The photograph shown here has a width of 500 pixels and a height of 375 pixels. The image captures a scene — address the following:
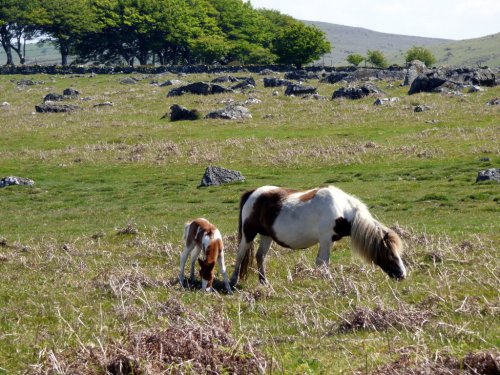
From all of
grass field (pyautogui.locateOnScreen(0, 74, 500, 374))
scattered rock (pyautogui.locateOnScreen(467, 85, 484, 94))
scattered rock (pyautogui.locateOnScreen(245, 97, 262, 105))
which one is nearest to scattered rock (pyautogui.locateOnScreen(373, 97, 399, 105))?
grass field (pyautogui.locateOnScreen(0, 74, 500, 374))

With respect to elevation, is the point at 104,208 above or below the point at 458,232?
below

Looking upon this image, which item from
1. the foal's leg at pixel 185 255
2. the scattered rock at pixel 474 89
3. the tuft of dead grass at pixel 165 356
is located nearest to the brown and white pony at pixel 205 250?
the foal's leg at pixel 185 255

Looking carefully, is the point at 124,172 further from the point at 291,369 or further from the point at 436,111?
the point at 291,369

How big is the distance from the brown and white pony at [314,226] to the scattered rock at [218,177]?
18.2 metres

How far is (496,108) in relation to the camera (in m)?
54.8

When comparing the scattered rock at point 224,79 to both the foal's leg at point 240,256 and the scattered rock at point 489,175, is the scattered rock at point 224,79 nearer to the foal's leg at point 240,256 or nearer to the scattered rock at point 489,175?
the scattered rock at point 489,175

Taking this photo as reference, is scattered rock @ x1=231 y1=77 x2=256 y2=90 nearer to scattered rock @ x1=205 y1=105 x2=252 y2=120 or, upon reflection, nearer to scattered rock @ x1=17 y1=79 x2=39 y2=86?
scattered rock @ x1=205 y1=105 x2=252 y2=120

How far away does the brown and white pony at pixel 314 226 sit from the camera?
14.9 meters

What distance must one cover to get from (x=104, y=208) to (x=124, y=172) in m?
9.00

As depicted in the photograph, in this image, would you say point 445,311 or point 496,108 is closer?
point 445,311

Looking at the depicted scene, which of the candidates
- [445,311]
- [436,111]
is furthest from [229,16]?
[445,311]

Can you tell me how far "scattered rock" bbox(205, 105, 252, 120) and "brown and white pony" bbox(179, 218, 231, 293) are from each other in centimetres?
4017

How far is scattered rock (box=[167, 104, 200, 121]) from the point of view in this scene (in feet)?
195

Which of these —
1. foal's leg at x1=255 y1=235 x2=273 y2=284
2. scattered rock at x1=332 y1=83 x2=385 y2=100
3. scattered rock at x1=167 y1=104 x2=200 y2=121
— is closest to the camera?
foal's leg at x1=255 y1=235 x2=273 y2=284
